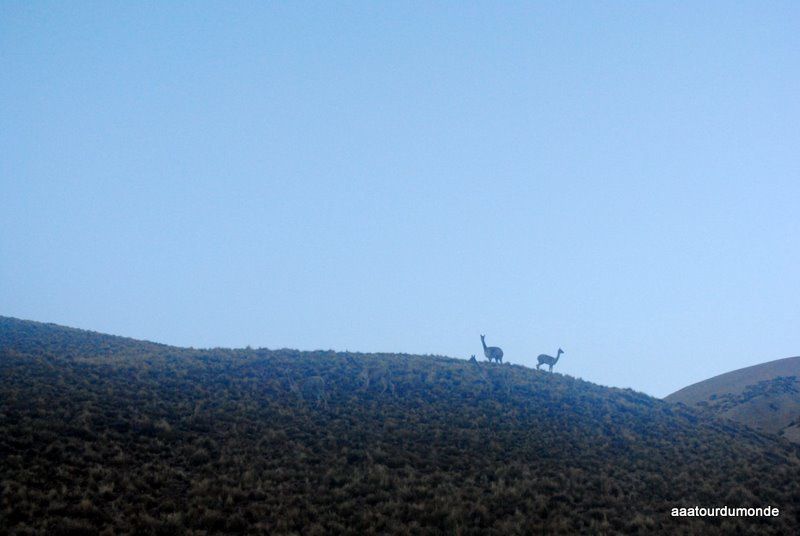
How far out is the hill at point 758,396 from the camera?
45.0m

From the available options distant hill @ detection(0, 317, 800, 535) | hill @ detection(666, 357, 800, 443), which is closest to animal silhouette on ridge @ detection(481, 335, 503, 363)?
distant hill @ detection(0, 317, 800, 535)

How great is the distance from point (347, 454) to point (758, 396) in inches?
1782

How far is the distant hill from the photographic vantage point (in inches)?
589

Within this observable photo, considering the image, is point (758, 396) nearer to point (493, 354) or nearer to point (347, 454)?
point (493, 354)

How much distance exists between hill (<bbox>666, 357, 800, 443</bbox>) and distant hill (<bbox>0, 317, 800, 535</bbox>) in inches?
593

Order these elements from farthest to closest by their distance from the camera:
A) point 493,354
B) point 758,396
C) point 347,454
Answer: point 758,396
point 493,354
point 347,454

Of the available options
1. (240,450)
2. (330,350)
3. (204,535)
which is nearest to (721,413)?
(330,350)

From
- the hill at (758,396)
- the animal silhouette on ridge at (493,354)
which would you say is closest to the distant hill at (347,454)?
the animal silhouette on ridge at (493,354)

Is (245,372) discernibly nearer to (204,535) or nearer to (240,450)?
(240,450)

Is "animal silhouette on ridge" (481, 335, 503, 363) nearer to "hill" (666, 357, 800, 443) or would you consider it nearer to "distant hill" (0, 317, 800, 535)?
"distant hill" (0, 317, 800, 535)

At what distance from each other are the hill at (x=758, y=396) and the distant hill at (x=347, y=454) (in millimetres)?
15055

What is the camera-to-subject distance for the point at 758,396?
50.7m

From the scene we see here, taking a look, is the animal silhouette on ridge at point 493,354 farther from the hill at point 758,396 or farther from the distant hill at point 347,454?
the hill at point 758,396

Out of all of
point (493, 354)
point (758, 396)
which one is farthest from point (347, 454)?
point (758, 396)
